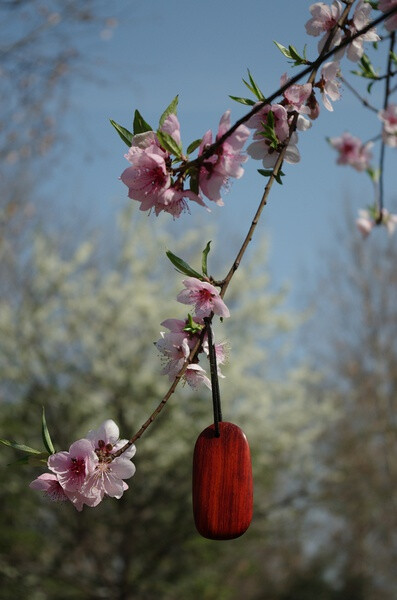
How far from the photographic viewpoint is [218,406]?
0.67 m

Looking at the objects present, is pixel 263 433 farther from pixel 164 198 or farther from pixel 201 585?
pixel 164 198

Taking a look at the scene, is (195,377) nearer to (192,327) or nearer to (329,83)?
(192,327)

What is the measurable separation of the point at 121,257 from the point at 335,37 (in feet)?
14.0

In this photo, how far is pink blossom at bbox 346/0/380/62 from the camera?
86cm

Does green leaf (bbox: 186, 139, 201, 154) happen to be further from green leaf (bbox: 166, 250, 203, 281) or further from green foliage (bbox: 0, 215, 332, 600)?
green foliage (bbox: 0, 215, 332, 600)

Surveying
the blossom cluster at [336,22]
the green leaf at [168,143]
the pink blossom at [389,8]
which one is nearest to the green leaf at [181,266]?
the green leaf at [168,143]

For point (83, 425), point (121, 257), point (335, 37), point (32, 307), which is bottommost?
point (335, 37)

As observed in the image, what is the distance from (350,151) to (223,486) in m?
1.78

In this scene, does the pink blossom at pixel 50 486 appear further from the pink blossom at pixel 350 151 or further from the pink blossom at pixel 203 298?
the pink blossom at pixel 350 151

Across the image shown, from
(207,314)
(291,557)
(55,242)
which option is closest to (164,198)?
(207,314)

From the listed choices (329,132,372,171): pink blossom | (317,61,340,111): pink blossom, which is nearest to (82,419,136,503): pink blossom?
(317,61,340,111): pink blossom

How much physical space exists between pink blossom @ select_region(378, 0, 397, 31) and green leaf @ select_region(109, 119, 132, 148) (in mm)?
485

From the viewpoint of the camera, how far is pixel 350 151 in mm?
2221

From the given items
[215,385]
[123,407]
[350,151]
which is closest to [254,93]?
[215,385]
